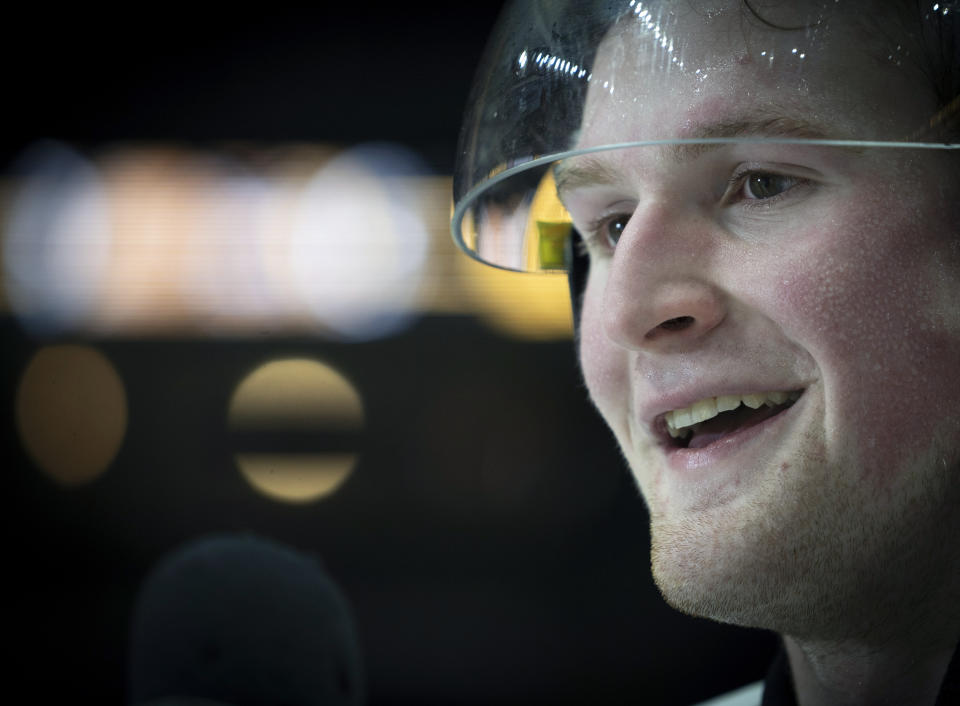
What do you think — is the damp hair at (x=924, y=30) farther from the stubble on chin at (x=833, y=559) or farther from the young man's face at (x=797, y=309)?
the stubble on chin at (x=833, y=559)

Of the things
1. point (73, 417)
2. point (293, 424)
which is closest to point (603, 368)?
point (293, 424)

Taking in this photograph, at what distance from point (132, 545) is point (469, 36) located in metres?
1.77

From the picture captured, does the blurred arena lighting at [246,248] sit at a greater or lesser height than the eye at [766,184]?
greater

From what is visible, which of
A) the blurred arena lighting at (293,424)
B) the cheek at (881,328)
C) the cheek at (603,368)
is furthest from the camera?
the blurred arena lighting at (293,424)

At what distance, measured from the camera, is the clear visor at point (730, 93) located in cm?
59

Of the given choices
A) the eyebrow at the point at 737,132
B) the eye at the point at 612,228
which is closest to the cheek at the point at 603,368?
the eye at the point at 612,228

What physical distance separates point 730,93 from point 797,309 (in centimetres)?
15

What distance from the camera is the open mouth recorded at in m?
0.62

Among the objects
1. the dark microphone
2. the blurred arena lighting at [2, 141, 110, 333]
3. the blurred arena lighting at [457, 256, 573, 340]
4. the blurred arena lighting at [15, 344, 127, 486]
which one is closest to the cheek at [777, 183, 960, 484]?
the dark microphone

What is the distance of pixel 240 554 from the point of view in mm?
1072

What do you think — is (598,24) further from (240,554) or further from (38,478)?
(38,478)

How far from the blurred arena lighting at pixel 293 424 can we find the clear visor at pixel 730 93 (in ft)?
6.60

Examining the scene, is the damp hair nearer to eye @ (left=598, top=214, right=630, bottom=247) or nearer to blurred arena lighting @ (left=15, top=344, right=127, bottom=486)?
eye @ (left=598, top=214, right=630, bottom=247)

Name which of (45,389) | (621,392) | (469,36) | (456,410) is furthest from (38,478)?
(621,392)
